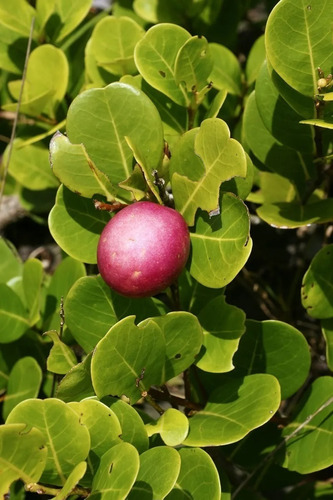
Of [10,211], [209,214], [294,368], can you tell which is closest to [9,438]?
[209,214]

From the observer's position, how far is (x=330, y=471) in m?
1.86

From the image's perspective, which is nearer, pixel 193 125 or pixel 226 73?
pixel 193 125

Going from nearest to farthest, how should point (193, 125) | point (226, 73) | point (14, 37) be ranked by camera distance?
point (193, 125) < point (226, 73) < point (14, 37)

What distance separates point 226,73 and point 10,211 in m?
0.93

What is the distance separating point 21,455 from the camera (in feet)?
3.62

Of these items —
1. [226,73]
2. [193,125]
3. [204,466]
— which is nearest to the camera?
[204,466]

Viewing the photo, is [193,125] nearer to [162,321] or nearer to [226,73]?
[226,73]

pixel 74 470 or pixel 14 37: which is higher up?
pixel 14 37

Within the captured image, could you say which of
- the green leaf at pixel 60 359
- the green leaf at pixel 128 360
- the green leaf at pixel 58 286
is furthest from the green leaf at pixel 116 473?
the green leaf at pixel 58 286

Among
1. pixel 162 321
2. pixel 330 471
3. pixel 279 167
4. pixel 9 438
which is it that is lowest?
pixel 330 471

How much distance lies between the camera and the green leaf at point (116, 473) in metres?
1.07

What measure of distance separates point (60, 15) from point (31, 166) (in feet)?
1.33

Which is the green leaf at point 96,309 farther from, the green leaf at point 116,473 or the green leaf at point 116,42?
the green leaf at point 116,42

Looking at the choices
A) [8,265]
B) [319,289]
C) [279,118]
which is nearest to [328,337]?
Answer: [319,289]
